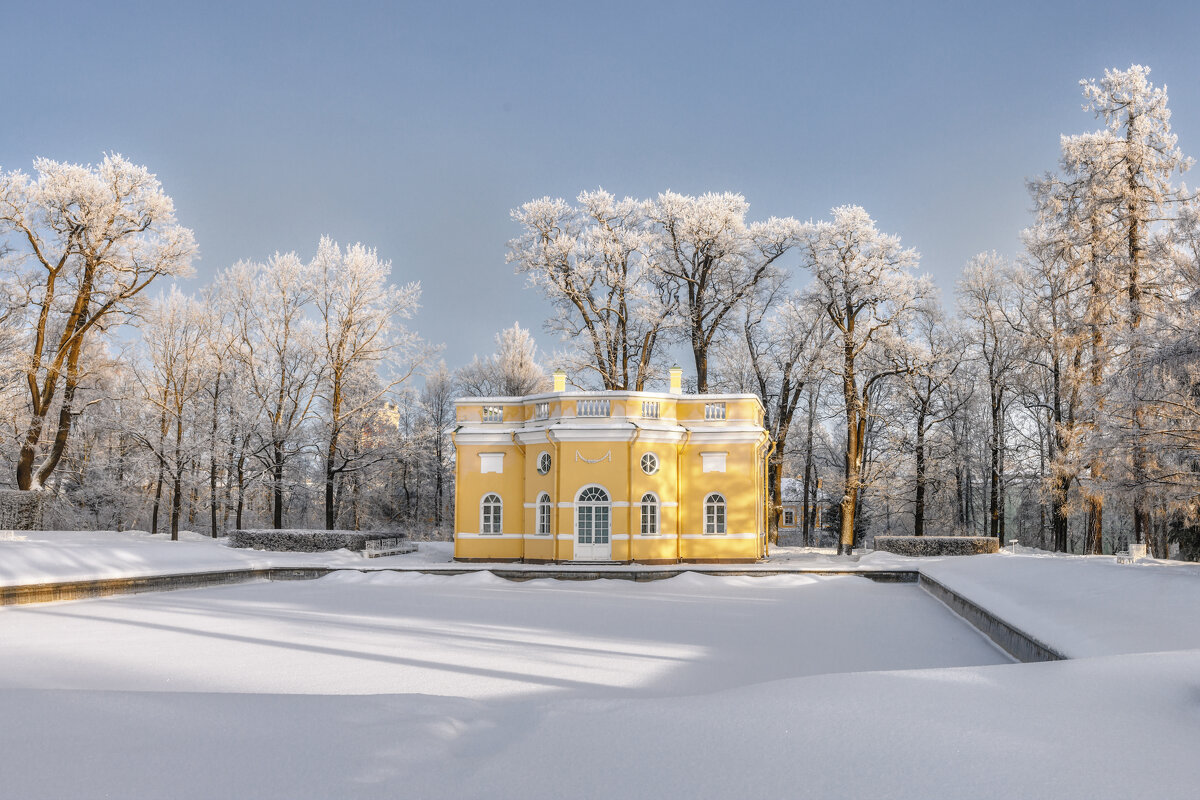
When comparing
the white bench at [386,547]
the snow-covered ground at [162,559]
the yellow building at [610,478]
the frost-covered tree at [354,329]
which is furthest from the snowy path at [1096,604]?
the frost-covered tree at [354,329]

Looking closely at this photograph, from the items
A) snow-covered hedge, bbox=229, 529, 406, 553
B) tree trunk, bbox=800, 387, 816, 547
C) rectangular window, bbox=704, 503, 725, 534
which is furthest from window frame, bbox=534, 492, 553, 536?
tree trunk, bbox=800, 387, 816, 547

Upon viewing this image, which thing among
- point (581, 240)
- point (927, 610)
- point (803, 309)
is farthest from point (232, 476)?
point (927, 610)

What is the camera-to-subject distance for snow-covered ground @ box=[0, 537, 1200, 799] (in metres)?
3.49

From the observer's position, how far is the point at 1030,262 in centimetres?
2277

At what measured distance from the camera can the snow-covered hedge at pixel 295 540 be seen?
21.3m

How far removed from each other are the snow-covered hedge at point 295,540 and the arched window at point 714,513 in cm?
998

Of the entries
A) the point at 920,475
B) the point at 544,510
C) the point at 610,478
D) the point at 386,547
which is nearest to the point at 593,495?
the point at 610,478

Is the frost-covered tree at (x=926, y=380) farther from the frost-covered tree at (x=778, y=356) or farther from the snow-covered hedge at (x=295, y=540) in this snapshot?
the snow-covered hedge at (x=295, y=540)

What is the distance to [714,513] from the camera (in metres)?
19.4

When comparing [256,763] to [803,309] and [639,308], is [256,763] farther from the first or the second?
[803,309]

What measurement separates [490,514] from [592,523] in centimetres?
296

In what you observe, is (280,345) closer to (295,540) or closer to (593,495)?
(295,540)

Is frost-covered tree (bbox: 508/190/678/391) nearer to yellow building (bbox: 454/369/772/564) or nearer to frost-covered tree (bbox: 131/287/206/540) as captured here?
yellow building (bbox: 454/369/772/564)

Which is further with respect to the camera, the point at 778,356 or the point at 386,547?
the point at 778,356
